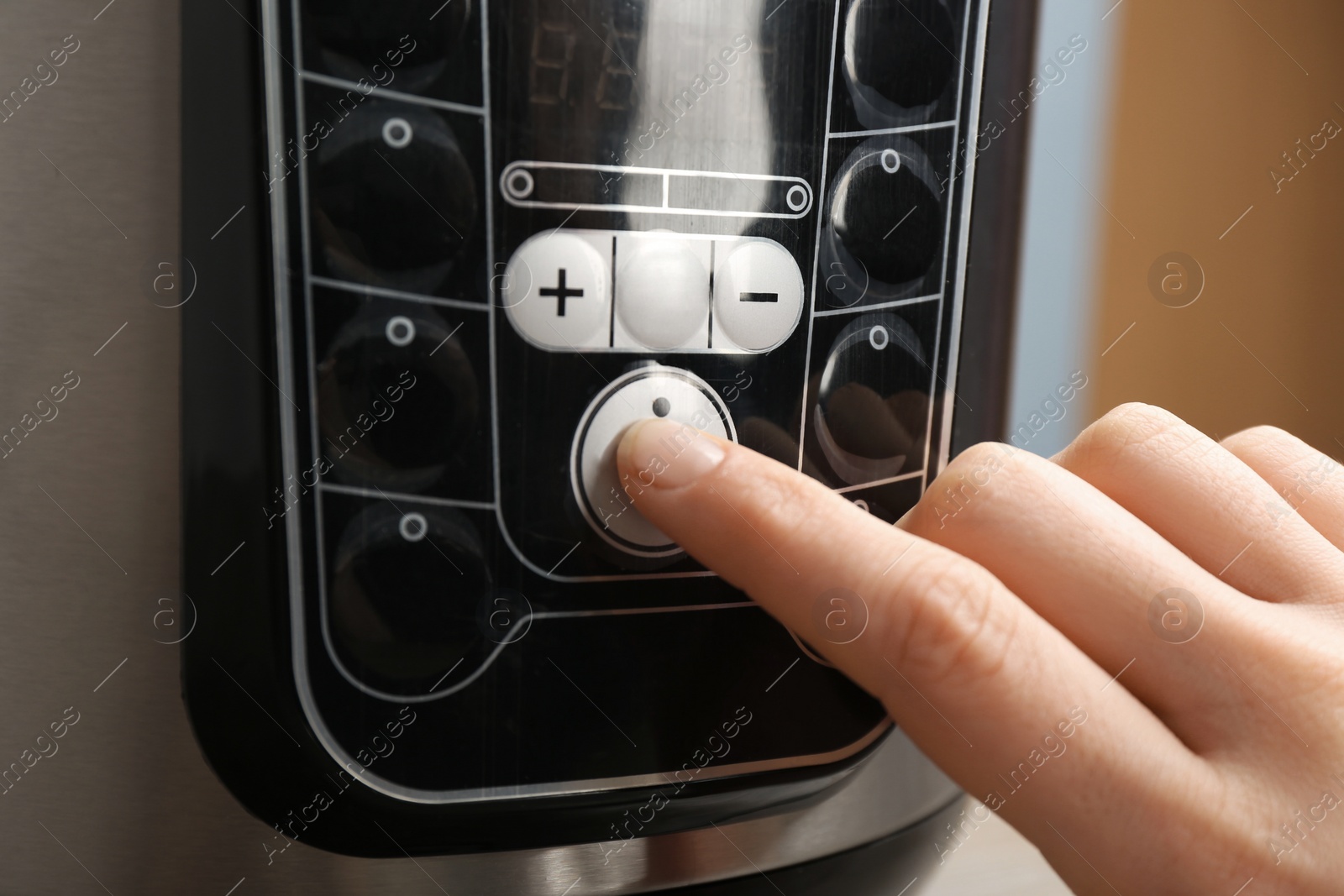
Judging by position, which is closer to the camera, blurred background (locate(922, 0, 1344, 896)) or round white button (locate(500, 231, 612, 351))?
round white button (locate(500, 231, 612, 351))

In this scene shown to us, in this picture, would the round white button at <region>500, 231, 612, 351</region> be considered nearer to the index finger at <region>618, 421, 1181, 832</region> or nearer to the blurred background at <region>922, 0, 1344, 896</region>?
the index finger at <region>618, 421, 1181, 832</region>

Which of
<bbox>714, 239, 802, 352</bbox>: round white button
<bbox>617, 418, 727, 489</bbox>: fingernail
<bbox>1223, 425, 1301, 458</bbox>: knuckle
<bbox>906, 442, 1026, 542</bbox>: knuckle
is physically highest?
<bbox>714, 239, 802, 352</bbox>: round white button

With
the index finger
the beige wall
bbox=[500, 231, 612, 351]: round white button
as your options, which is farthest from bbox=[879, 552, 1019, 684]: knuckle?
the beige wall

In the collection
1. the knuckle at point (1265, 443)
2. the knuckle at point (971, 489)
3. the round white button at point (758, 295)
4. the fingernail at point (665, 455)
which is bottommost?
the knuckle at point (1265, 443)

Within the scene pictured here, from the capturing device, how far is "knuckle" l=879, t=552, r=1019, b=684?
227mm

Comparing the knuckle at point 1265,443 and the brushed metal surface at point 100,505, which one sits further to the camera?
the knuckle at point 1265,443

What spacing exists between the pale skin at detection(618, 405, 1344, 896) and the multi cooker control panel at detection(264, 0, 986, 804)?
0.8 inches

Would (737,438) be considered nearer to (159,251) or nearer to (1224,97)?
(159,251)

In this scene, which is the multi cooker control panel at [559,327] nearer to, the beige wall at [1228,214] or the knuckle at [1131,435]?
the knuckle at [1131,435]

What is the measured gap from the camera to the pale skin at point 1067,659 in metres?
0.22

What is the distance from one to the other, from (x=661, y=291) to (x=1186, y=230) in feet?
2.24

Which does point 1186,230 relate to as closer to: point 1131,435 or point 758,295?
point 1131,435

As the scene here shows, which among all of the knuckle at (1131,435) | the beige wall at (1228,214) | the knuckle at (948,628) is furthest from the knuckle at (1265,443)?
the beige wall at (1228,214)

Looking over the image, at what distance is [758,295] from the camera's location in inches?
9.3
